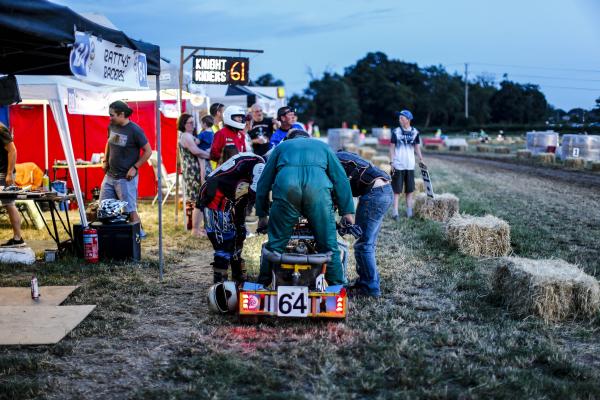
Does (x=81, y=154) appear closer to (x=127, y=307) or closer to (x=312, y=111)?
(x=127, y=307)

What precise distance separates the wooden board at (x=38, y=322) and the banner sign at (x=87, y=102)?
7408 mm

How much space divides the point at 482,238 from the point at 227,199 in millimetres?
4172

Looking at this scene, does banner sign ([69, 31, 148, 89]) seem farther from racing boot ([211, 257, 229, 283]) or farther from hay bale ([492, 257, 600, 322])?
hay bale ([492, 257, 600, 322])

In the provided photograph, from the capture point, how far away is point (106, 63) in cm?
671

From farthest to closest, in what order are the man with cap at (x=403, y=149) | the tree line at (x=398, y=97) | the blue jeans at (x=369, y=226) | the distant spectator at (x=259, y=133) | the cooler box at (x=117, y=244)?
the tree line at (x=398, y=97), the man with cap at (x=403, y=149), the distant spectator at (x=259, y=133), the cooler box at (x=117, y=244), the blue jeans at (x=369, y=226)

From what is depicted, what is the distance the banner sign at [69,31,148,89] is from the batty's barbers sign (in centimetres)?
502

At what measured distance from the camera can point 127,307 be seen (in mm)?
6496

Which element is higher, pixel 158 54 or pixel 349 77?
pixel 349 77

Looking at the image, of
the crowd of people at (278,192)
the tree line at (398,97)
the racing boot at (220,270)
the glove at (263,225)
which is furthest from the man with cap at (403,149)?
the tree line at (398,97)

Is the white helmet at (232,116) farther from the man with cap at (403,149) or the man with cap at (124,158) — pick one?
the man with cap at (403,149)

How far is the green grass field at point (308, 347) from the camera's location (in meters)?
4.39

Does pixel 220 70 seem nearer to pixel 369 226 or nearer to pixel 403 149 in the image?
pixel 403 149

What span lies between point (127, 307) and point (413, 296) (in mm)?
2962

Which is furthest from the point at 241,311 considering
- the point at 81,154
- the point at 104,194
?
the point at 81,154
